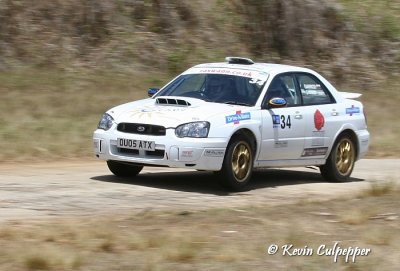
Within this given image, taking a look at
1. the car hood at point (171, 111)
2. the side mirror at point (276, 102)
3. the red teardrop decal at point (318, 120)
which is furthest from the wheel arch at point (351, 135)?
the car hood at point (171, 111)

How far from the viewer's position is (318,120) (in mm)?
12742

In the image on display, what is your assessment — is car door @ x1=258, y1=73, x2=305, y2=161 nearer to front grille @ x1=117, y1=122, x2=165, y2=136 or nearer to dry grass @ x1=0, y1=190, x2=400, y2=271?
front grille @ x1=117, y1=122, x2=165, y2=136

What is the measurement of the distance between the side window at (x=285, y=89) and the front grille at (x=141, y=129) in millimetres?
1742

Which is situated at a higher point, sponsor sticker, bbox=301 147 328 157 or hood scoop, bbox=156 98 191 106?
hood scoop, bbox=156 98 191 106

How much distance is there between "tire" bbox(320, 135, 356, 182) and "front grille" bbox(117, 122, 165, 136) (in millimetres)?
3095

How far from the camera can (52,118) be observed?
18.2 meters

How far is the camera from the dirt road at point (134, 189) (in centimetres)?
986

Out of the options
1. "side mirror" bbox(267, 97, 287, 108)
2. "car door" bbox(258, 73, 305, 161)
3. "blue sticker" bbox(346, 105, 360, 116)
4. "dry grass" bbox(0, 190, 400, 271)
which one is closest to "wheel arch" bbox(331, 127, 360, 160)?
"blue sticker" bbox(346, 105, 360, 116)

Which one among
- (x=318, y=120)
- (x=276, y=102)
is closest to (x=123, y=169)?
(x=276, y=102)

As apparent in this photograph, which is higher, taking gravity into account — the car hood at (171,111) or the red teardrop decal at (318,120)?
the car hood at (171,111)

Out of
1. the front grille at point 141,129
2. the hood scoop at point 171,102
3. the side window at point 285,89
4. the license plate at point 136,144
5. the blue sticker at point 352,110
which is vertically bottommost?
the license plate at point 136,144

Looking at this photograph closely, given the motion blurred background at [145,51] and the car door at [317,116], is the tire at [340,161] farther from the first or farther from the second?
the motion blurred background at [145,51]

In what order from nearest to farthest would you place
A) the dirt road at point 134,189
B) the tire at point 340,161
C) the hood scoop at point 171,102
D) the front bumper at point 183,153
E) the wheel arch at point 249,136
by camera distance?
the dirt road at point 134,189
the front bumper at point 183,153
the wheel arch at point 249,136
the hood scoop at point 171,102
the tire at point 340,161

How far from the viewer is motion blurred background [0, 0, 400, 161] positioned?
1855cm
